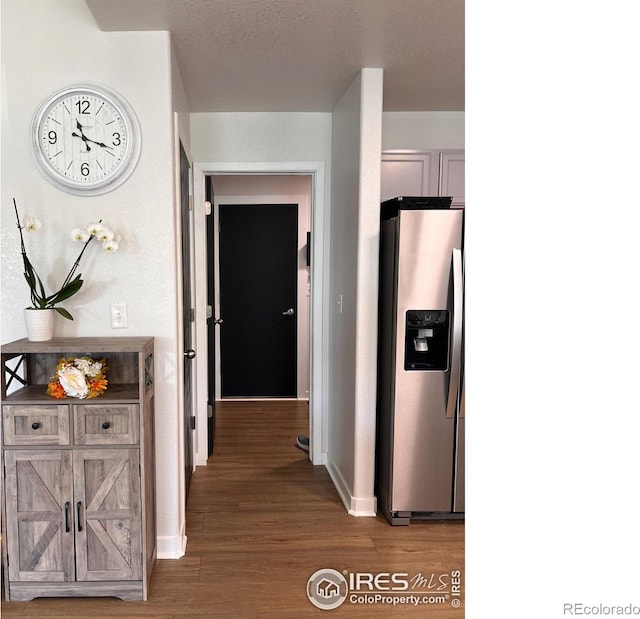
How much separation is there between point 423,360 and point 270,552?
4.22 ft

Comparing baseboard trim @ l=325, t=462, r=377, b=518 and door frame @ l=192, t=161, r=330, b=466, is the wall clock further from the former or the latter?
baseboard trim @ l=325, t=462, r=377, b=518

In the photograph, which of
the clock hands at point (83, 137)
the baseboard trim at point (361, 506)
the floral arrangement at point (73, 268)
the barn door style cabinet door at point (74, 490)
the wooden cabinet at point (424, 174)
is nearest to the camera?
the barn door style cabinet door at point (74, 490)

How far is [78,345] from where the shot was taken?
2.10m

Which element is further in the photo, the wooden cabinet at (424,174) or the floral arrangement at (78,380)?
the wooden cabinet at (424,174)

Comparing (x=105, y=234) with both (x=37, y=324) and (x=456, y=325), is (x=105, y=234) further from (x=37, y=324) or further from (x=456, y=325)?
(x=456, y=325)

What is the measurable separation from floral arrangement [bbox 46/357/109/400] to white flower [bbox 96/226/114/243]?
54cm

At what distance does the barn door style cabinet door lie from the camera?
6.75 feet

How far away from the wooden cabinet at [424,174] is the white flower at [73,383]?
7.21 feet

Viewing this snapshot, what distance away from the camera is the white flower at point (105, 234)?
219 centimetres

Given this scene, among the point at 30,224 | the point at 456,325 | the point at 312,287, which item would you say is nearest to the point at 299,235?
the point at 312,287

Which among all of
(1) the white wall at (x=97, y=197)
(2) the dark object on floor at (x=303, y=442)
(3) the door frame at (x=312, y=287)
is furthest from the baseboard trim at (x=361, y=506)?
(1) the white wall at (x=97, y=197)

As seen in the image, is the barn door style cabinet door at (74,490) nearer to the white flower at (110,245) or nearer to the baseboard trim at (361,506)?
the white flower at (110,245)

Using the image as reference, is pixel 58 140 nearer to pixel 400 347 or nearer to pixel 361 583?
pixel 400 347
